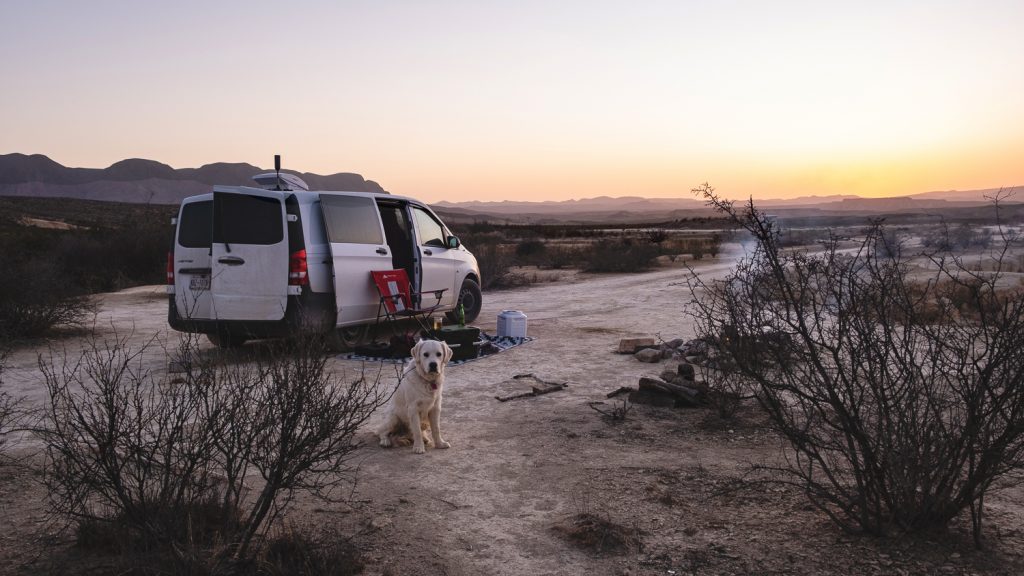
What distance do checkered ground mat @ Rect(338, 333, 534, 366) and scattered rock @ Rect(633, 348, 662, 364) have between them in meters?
1.90

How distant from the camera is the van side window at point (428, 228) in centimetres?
1033

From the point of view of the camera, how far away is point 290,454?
133 inches

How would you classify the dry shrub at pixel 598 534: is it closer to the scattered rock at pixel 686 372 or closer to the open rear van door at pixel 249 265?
the scattered rock at pixel 686 372

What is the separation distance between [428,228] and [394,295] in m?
1.66

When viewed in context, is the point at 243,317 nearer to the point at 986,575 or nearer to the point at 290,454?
the point at 290,454

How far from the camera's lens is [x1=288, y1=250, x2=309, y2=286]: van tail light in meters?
8.17

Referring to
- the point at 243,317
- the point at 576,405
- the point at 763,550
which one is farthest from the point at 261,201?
the point at 763,550

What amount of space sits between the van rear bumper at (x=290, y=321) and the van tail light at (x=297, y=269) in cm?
12

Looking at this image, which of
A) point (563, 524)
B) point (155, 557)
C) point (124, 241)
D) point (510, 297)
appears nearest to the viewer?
point (155, 557)

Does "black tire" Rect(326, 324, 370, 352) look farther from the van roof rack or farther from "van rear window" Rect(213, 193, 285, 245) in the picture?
the van roof rack

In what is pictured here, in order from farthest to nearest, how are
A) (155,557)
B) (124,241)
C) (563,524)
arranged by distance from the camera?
(124,241) < (563,524) < (155,557)

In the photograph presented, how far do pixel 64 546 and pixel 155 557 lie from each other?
2.84ft

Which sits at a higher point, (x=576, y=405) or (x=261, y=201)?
(x=261, y=201)

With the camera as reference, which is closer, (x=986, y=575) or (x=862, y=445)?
(x=986, y=575)
